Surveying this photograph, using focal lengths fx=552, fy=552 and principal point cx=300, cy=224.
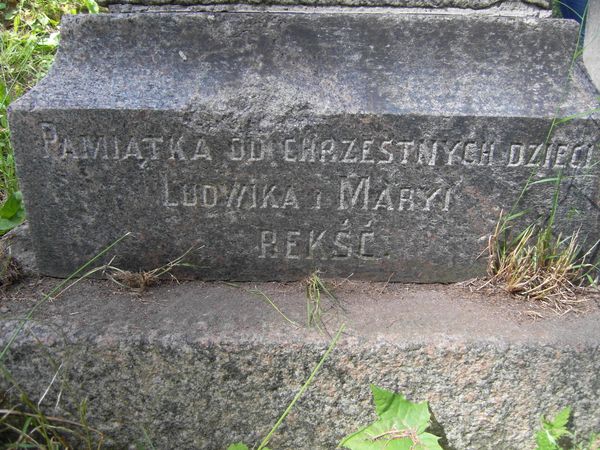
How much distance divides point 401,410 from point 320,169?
753 mm

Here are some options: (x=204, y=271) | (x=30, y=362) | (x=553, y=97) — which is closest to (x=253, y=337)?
(x=204, y=271)

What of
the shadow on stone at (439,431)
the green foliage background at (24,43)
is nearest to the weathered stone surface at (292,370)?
the shadow on stone at (439,431)

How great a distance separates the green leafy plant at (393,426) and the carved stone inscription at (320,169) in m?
0.52

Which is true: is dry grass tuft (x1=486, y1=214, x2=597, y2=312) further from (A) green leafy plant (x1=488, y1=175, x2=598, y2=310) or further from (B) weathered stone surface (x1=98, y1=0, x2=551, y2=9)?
(B) weathered stone surface (x1=98, y1=0, x2=551, y2=9)

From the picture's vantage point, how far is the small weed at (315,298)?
166 cm

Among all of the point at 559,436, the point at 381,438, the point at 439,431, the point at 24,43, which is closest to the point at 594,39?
the point at 559,436

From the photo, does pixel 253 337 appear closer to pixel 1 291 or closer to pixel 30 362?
pixel 30 362

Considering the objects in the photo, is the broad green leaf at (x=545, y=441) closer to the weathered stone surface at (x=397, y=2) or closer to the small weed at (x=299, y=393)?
the small weed at (x=299, y=393)

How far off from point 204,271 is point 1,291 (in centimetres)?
66

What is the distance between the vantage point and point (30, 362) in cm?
162

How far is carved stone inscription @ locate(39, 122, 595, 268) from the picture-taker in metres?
1.67

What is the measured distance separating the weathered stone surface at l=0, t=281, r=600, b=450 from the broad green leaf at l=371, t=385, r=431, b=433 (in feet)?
0.17

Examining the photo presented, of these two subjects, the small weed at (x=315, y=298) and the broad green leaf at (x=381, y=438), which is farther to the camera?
the small weed at (x=315, y=298)

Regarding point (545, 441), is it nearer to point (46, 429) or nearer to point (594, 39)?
point (46, 429)
